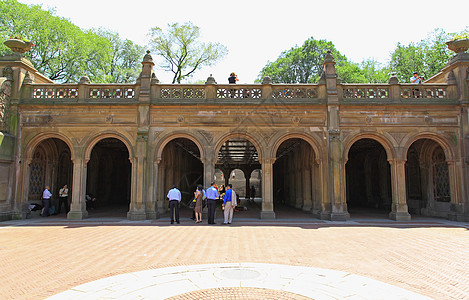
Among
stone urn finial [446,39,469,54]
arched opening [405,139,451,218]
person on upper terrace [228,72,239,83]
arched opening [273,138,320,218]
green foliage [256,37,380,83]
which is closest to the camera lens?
stone urn finial [446,39,469,54]

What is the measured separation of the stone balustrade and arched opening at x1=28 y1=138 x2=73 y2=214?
319 centimetres

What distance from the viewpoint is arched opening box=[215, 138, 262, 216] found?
70.4 feet

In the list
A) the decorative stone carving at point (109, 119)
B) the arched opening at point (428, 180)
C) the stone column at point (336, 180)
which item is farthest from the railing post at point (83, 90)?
the arched opening at point (428, 180)

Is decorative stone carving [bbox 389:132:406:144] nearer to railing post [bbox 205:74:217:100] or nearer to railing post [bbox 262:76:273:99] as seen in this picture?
railing post [bbox 262:76:273:99]

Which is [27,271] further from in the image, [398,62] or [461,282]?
[398,62]

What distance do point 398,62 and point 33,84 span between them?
34526 millimetres

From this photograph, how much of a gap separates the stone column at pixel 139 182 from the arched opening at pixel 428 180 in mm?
15712

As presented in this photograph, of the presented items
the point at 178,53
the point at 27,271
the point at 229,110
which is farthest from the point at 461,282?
the point at 178,53

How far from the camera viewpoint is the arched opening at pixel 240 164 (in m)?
21.5

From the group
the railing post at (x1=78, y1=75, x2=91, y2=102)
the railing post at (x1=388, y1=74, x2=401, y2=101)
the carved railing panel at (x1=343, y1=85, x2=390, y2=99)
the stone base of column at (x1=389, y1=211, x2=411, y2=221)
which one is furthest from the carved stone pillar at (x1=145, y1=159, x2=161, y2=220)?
the railing post at (x1=388, y1=74, x2=401, y2=101)

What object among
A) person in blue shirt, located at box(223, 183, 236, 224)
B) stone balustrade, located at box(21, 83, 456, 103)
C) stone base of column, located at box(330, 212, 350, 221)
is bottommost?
stone base of column, located at box(330, 212, 350, 221)

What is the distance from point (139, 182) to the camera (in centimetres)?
1479

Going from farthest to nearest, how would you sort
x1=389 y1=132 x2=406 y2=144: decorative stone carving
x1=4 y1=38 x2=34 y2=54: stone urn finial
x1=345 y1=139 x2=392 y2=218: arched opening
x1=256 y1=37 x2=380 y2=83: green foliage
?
x1=256 y1=37 x2=380 y2=83: green foliage < x1=345 y1=139 x2=392 y2=218: arched opening < x1=4 y1=38 x2=34 y2=54: stone urn finial < x1=389 y1=132 x2=406 y2=144: decorative stone carving

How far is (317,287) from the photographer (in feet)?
16.6
